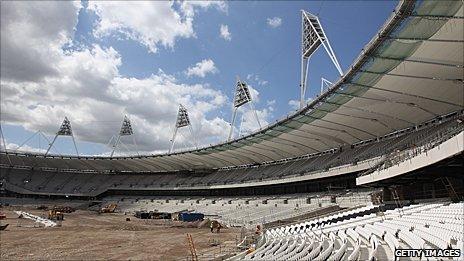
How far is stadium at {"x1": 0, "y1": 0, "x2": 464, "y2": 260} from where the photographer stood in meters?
17.6

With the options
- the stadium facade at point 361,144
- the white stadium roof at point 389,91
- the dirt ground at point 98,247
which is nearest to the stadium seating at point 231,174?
the stadium facade at point 361,144

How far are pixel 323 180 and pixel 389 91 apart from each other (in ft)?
71.6

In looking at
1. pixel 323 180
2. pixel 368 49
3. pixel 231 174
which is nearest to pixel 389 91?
pixel 368 49

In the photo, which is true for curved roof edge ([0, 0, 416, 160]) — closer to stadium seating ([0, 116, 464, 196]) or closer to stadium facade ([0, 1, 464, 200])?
stadium facade ([0, 1, 464, 200])

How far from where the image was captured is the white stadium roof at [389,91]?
2125 cm

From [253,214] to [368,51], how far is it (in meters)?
28.6

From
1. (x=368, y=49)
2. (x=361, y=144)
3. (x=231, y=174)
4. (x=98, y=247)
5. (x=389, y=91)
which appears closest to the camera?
(x=368, y=49)

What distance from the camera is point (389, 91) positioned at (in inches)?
1211

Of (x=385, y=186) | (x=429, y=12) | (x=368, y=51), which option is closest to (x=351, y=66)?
(x=368, y=51)

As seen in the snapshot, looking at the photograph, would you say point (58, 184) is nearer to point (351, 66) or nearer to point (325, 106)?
point (325, 106)

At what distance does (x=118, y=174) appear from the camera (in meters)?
94.9

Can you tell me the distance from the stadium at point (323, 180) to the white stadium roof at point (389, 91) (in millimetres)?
103

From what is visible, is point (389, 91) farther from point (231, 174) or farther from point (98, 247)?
point (231, 174)

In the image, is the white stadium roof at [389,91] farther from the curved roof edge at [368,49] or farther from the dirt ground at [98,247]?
the dirt ground at [98,247]
